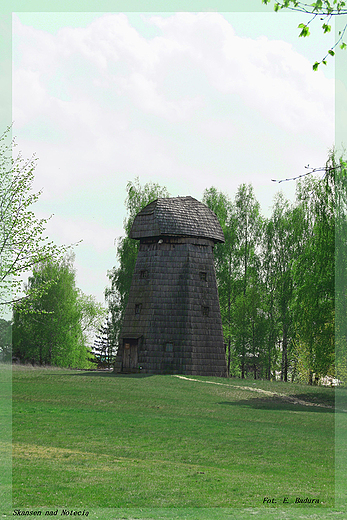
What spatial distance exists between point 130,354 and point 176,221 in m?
9.76

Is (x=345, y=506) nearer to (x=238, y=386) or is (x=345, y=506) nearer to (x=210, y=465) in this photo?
(x=210, y=465)

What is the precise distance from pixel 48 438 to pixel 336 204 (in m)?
19.2

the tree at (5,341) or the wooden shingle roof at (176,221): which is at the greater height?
the wooden shingle roof at (176,221)

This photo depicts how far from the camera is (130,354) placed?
39.1 m

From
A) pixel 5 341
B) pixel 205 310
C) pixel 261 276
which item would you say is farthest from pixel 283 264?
pixel 5 341

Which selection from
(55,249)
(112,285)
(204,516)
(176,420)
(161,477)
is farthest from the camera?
(112,285)

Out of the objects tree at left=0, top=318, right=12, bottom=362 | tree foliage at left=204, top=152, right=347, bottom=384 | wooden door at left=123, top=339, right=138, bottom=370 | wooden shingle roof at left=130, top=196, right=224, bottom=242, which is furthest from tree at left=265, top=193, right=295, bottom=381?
tree at left=0, top=318, right=12, bottom=362

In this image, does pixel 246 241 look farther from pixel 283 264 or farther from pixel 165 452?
pixel 165 452

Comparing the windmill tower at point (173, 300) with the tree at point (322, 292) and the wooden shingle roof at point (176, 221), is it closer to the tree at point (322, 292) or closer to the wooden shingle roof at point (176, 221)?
the wooden shingle roof at point (176, 221)

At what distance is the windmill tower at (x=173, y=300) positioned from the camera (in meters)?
38.3

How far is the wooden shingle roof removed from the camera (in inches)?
1574

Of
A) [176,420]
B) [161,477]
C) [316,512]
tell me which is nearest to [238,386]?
[176,420]

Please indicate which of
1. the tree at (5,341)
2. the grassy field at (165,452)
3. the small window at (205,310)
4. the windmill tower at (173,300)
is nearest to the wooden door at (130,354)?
the windmill tower at (173,300)

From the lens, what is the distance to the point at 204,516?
888 cm
